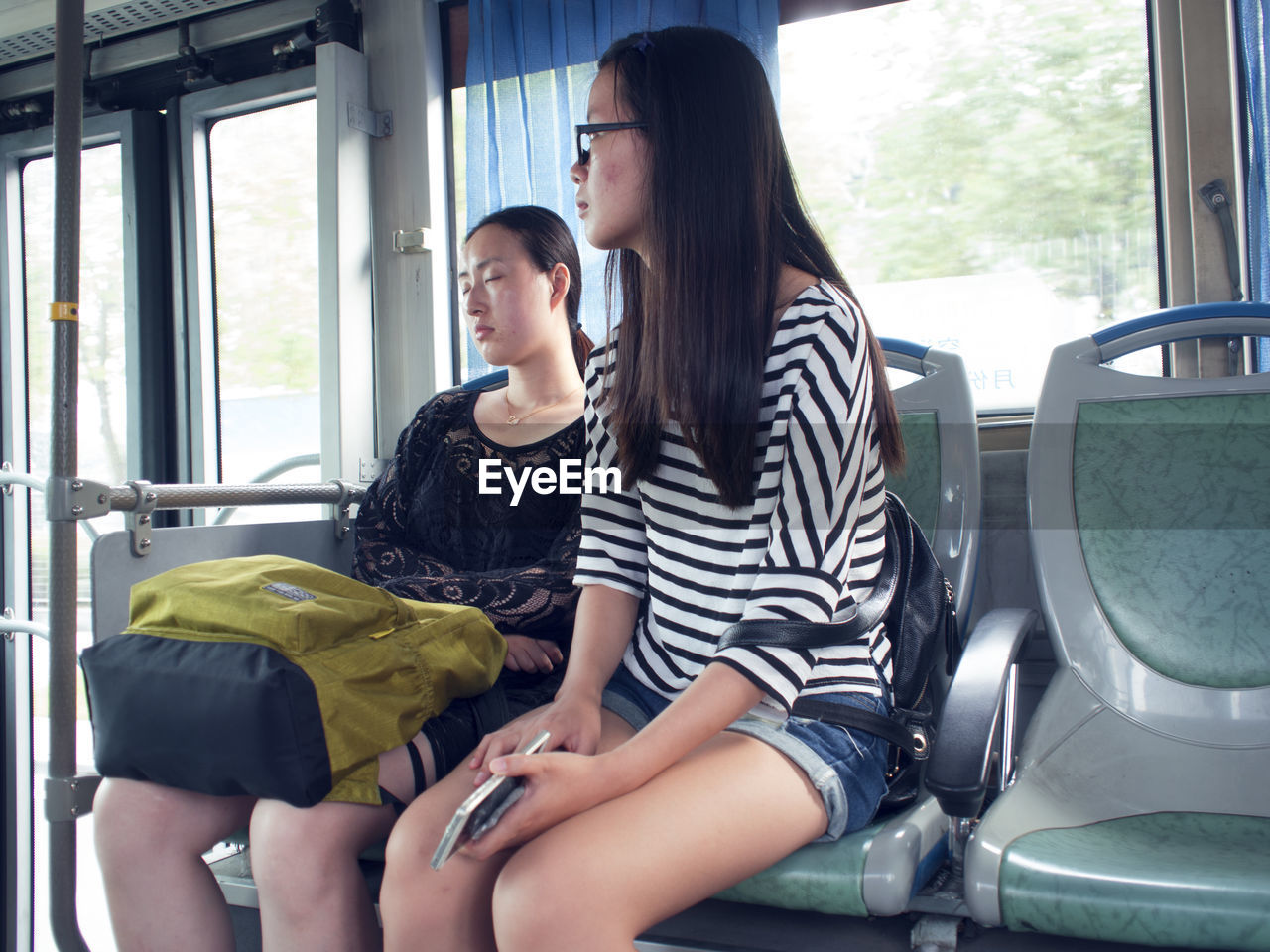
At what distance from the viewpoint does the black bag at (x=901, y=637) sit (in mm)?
1053

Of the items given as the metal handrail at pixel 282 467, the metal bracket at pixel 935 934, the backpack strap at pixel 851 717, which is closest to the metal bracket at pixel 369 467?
the metal handrail at pixel 282 467

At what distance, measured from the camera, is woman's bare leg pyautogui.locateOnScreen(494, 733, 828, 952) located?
87 centimetres

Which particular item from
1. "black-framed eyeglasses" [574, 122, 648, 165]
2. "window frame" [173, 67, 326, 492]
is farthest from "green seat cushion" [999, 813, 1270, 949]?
"window frame" [173, 67, 326, 492]

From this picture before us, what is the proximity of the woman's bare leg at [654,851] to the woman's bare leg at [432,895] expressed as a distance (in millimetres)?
73

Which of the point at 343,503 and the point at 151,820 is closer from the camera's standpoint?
the point at 151,820

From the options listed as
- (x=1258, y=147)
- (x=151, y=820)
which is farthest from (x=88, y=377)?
(x=1258, y=147)

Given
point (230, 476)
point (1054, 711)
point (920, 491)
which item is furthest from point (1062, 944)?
point (230, 476)

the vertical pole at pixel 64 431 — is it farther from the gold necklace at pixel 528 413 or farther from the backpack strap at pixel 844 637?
the backpack strap at pixel 844 637

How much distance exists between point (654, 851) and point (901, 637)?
0.48 m

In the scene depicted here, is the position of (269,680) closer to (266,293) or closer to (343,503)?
(343,503)

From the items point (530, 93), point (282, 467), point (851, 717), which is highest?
point (530, 93)

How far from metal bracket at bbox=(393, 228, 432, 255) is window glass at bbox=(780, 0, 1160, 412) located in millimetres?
1052

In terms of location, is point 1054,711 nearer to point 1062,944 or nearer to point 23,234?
point 1062,944

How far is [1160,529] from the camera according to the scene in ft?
4.55
